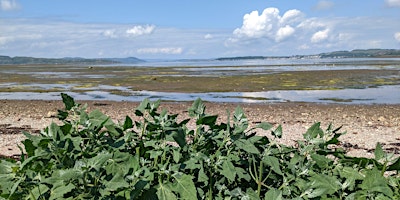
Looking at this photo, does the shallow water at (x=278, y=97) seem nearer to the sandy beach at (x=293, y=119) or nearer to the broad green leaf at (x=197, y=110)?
the sandy beach at (x=293, y=119)

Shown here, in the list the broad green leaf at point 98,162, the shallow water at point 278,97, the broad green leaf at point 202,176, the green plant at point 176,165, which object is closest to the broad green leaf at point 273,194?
the green plant at point 176,165

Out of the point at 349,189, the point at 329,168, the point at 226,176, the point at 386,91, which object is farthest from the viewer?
the point at 386,91

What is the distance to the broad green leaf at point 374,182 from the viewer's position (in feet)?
6.22

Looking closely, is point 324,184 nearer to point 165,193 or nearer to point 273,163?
point 273,163

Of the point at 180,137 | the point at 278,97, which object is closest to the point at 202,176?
the point at 180,137

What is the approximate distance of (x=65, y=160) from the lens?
6.06ft

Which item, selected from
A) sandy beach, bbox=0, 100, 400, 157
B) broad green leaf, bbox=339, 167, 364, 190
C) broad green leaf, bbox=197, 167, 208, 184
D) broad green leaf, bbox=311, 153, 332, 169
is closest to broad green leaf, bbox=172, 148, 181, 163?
broad green leaf, bbox=197, 167, 208, 184

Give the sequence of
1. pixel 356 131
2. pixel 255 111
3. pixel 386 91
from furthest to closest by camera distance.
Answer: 1. pixel 386 91
2. pixel 255 111
3. pixel 356 131

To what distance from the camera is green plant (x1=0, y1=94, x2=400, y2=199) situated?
178cm

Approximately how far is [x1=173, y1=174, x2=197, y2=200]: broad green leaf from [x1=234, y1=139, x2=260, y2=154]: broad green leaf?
263 millimetres

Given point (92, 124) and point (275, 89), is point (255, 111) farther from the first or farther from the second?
point (92, 124)

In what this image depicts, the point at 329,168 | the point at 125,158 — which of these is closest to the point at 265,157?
the point at 329,168

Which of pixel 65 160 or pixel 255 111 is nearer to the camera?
pixel 65 160

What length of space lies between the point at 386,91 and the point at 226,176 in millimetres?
32137
